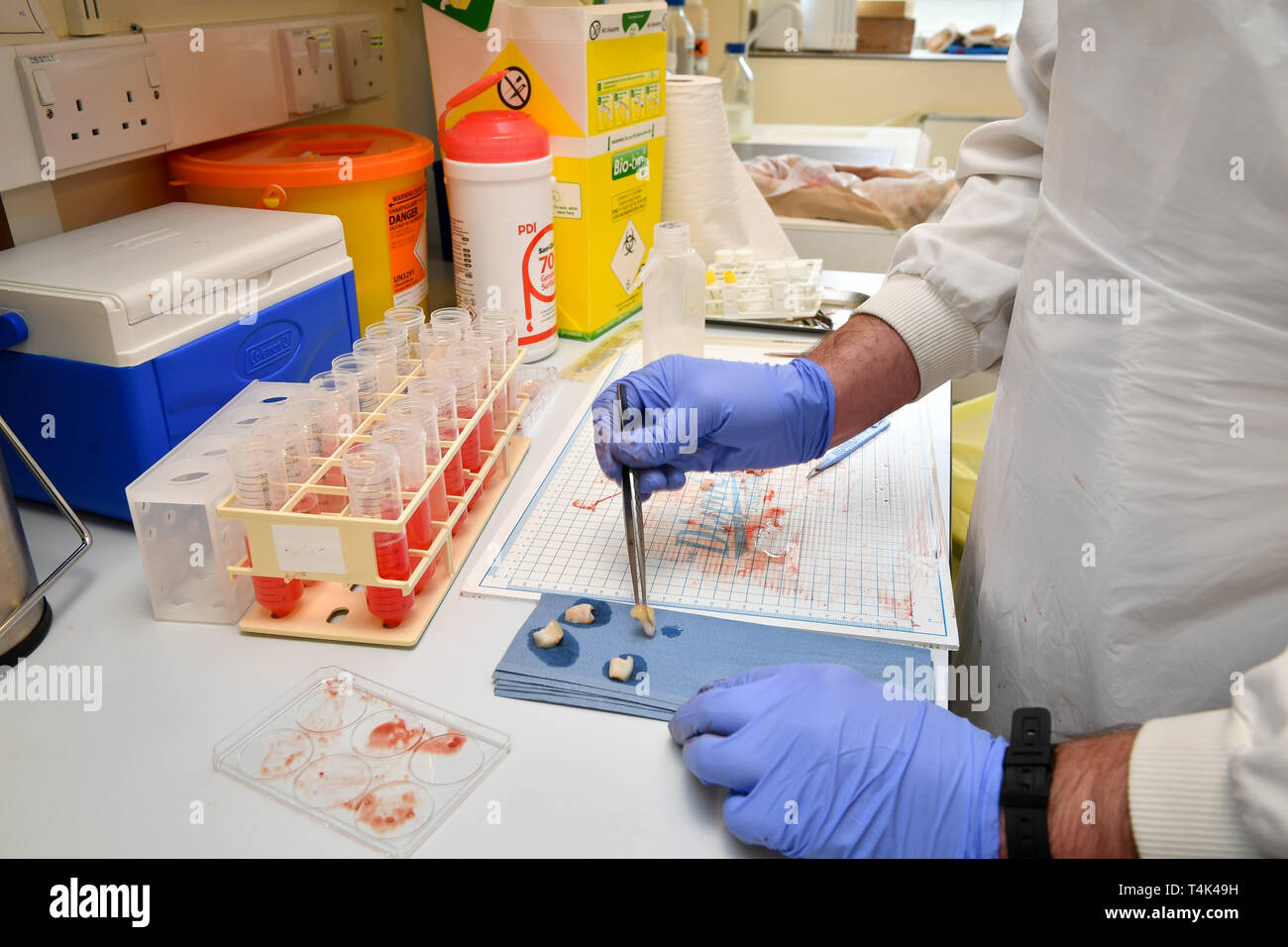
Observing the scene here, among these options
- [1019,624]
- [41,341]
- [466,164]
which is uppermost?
[466,164]

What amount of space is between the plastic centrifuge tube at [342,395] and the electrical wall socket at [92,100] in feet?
1.48

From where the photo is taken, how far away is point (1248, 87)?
0.74m

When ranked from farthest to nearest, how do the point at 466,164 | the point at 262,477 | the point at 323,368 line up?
the point at 466,164, the point at 323,368, the point at 262,477

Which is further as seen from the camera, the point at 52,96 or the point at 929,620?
the point at 52,96

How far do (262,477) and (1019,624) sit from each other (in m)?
0.81

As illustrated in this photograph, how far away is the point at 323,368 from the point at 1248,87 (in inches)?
42.5

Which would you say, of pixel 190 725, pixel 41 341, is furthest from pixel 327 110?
pixel 190 725

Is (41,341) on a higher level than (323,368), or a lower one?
higher

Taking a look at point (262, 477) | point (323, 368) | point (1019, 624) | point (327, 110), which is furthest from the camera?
point (327, 110)

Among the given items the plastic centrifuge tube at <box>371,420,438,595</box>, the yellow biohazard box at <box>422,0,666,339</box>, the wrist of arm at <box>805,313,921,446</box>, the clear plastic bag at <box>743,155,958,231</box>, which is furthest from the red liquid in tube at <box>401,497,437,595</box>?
the clear plastic bag at <box>743,155,958,231</box>

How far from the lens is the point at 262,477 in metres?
0.86

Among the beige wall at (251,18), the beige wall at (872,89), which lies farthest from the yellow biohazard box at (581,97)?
the beige wall at (872,89)

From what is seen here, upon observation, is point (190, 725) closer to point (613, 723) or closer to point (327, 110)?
point (613, 723)

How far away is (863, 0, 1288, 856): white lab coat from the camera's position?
690mm
